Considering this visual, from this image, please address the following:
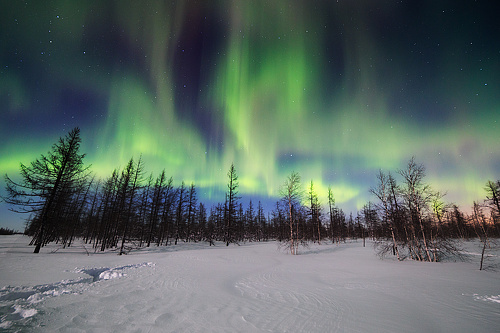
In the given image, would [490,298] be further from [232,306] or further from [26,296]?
[26,296]

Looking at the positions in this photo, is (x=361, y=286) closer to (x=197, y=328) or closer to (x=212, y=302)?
(x=212, y=302)

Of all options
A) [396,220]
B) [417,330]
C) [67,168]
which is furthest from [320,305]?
[67,168]

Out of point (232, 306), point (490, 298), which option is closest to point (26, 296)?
point (232, 306)

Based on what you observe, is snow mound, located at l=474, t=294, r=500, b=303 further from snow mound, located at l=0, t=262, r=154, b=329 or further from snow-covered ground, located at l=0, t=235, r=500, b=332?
snow mound, located at l=0, t=262, r=154, b=329

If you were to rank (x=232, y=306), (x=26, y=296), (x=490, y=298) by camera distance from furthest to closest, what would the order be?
(x=490, y=298), (x=232, y=306), (x=26, y=296)

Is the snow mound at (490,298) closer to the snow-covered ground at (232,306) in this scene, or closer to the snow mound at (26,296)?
the snow-covered ground at (232,306)

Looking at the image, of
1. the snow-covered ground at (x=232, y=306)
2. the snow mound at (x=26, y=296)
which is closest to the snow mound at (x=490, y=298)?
the snow-covered ground at (x=232, y=306)

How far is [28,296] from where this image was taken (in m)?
4.55

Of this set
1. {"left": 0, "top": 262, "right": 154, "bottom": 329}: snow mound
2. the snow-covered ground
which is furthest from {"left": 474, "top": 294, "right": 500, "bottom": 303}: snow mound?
{"left": 0, "top": 262, "right": 154, "bottom": 329}: snow mound

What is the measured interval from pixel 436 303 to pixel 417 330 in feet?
9.47

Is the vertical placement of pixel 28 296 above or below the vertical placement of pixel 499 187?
below

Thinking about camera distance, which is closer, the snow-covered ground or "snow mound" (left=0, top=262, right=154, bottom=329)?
"snow mound" (left=0, top=262, right=154, bottom=329)

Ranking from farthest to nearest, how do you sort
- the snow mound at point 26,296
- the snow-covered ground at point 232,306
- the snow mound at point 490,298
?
the snow mound at point 490,298 < the snow-covered ground at point 232,306 < the snow mound at point 26,296

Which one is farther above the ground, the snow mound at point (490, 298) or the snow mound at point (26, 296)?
the snow mound at point (26, 296)
